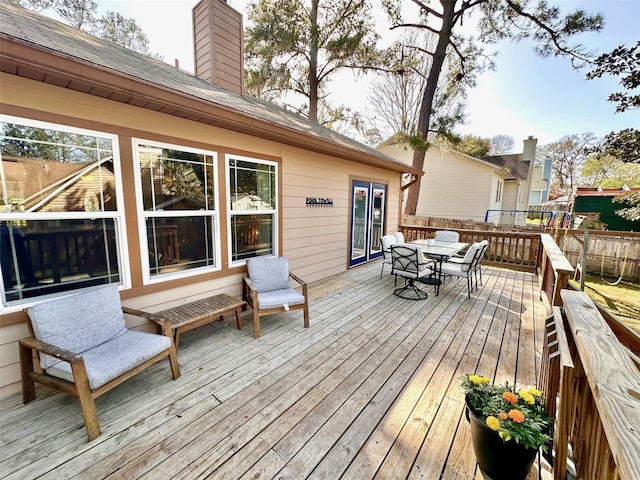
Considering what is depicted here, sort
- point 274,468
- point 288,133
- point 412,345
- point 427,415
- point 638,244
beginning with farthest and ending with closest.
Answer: point 638,244
point 288,133
point 412,345
point 427,415
point 274,468

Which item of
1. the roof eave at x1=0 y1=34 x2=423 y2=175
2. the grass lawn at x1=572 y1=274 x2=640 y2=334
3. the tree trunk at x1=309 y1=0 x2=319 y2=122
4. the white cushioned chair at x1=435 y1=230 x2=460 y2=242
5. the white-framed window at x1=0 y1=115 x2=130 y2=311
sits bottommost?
the grass lawn at x1=572 y1=274 x2=640 y2=334

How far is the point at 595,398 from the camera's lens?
954mm

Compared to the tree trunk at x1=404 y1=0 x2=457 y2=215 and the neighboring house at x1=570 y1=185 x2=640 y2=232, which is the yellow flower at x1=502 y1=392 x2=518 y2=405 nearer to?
the tree trunk at x1=404 y1=0 x2=457 y2=215

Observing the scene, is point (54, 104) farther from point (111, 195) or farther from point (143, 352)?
point (143, 352)

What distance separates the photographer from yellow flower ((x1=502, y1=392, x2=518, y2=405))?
151 cm

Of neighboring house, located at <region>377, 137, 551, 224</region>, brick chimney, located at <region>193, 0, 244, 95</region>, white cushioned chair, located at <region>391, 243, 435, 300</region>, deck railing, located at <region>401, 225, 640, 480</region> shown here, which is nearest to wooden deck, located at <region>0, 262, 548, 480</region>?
deck railing, located at <region>401, 225, 640, 480</region>

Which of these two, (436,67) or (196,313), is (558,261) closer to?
(196,313)

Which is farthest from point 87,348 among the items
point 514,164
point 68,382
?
point 514,164

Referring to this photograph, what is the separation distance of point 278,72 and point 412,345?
8790 mm

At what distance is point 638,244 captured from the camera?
21.5ft

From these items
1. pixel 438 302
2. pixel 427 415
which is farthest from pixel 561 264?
pixel 427 415

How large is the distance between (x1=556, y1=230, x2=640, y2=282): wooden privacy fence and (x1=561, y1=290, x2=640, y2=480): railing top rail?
683 cm

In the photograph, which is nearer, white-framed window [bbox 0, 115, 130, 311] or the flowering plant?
the flowering plant

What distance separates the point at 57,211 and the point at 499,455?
366cm
